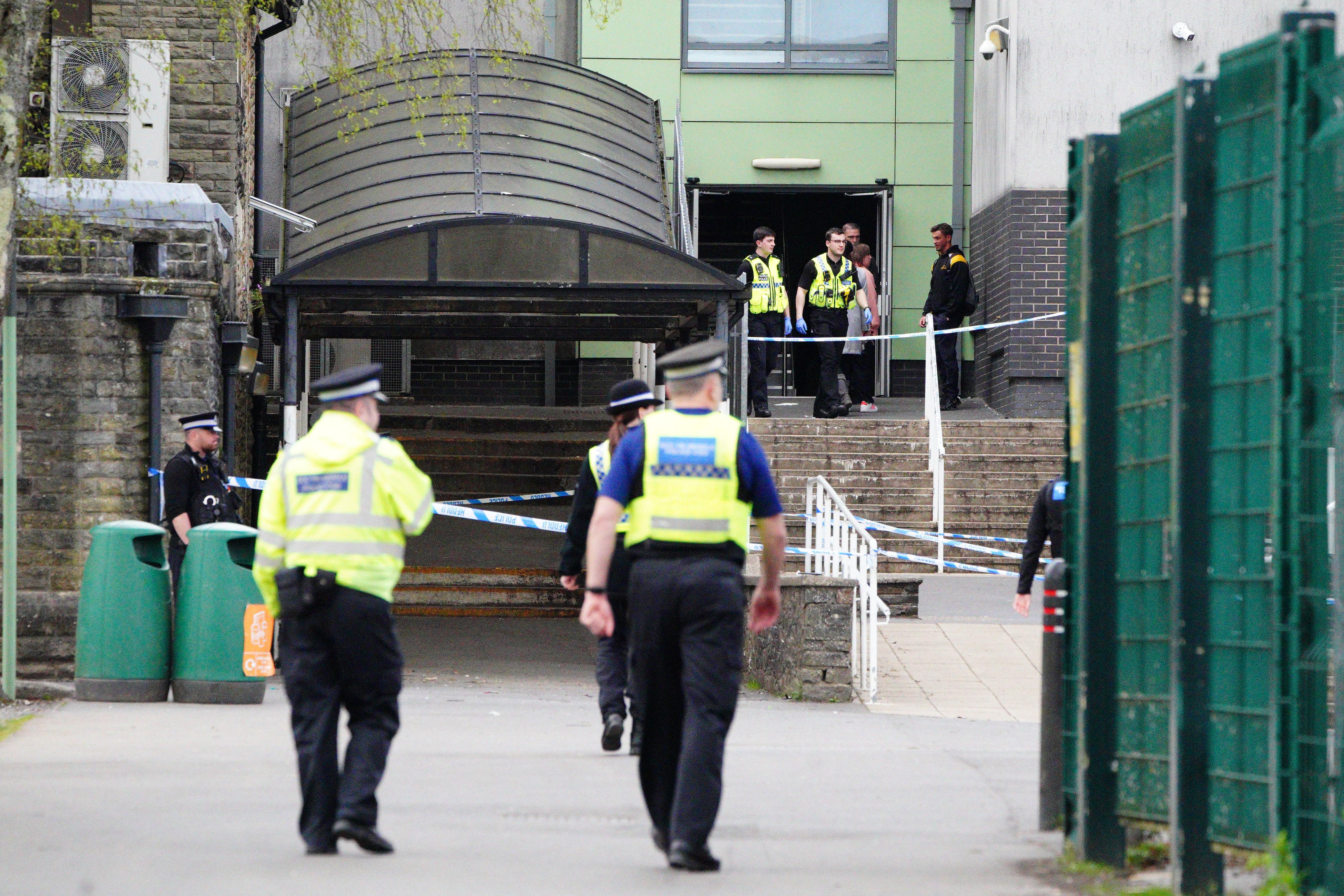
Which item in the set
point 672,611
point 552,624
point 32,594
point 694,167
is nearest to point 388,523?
point 672,611

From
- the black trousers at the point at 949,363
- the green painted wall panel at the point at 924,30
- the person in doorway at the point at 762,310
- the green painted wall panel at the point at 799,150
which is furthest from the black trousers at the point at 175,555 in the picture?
the green painted wall panel at the point at 924,30

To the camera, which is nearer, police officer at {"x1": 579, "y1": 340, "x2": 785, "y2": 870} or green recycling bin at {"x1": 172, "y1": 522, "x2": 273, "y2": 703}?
police officer at {"x1": 579, "y1": 340, "x2": 785, "y2": 870}

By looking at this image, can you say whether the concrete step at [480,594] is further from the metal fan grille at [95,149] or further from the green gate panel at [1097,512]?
the green gate panel at [1097,512]

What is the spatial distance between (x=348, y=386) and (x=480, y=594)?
992cm

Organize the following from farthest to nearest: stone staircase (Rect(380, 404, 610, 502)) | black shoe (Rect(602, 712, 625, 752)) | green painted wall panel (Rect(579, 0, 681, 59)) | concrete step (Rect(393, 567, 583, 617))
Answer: green painted wall panel (Rect(579, 0, 681, 59)) → stone staircase (Rect(380, 404, 610, 502)) → concrete step (Rect(393, 567, 583, 617)) → black shoe (Rect(602, 712, 625, 752))

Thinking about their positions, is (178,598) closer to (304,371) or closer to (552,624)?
(552,624)

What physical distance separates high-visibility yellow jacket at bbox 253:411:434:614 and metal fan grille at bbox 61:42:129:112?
9485 mm

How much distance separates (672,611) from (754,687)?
6270mm

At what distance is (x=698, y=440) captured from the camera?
18.9 ft

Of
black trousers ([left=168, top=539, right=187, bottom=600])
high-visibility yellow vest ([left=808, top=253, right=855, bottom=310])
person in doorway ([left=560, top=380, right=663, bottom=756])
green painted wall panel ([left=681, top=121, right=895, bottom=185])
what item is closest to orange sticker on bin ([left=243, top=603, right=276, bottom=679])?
black trousers ([left=168, top=539, right=187, bottom=600])

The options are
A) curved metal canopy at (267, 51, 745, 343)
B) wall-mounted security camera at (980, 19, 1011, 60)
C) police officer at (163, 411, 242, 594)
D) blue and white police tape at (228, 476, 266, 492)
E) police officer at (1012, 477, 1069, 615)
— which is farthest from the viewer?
wall-mounted security camera at (980, 19, 1011, 60)

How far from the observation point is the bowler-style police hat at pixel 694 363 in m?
5.81

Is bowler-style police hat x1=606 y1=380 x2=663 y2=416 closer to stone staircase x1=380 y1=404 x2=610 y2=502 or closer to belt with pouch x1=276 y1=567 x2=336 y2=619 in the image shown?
belt with pouch x1=276 y1=567 x2=336 y2=619

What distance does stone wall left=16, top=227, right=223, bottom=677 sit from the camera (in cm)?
1127
